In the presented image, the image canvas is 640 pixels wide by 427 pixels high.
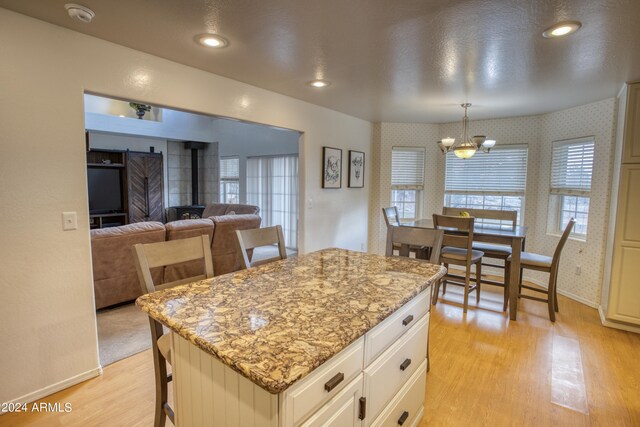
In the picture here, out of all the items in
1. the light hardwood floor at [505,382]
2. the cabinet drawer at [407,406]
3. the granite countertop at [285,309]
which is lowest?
the light hardwood floor at [505,382]

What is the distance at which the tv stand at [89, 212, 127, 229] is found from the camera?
6.25 m

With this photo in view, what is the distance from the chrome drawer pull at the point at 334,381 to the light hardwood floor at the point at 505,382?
48.0 inches

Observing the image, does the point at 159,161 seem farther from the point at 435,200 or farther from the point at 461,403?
the point at 461,403

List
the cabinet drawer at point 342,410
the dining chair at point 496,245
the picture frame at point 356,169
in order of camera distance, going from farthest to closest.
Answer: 1. the picture frame at point 356,169
2. the dining chair at point 496,245
3. the cabinet drawer at point 342,410

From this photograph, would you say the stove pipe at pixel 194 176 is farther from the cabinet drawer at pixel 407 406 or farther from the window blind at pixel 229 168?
the cabinet drawer at pixel 407 406

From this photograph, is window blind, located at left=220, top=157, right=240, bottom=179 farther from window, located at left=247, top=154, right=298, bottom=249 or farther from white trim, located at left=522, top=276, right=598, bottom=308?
white trim, located at left=522, top=276, right=598, bottom=308

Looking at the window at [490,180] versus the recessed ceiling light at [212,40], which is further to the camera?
the window at [490,180]

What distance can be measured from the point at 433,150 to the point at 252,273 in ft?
14.5

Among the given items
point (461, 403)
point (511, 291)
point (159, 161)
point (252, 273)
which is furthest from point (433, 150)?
point (159, 161)

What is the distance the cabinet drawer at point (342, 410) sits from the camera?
105 centimetres

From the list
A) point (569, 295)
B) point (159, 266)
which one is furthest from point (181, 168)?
point (569, 295)

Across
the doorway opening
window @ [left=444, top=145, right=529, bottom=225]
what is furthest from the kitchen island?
the doorway opening

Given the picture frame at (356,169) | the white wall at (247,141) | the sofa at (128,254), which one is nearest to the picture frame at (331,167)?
the picture frame at (356,169)

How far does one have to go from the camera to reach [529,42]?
2180mm
